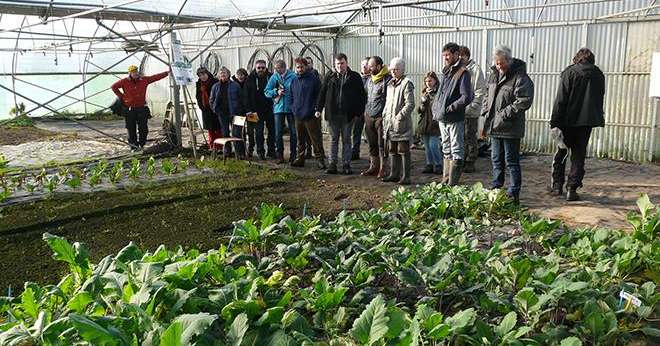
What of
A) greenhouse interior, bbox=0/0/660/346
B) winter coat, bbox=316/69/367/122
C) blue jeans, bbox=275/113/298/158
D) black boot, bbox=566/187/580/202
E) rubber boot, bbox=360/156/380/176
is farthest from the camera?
blue jeans, bbox=275/113/298/158

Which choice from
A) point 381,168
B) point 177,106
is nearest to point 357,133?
point 381,168

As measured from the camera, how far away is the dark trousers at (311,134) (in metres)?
8.22

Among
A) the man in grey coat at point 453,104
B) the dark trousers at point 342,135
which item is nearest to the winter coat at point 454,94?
the man in grey coat at point 453,104

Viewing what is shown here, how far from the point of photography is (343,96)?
7.62 metres

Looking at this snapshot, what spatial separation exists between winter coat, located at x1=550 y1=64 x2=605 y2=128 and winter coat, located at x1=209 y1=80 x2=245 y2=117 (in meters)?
5.13

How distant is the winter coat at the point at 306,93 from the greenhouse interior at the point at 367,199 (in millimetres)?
23

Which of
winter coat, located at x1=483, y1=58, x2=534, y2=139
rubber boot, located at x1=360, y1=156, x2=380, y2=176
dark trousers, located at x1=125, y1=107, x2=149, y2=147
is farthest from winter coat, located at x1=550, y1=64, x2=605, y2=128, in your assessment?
dark trousers, located at x1=125, y1=107, x2=149, y2=147

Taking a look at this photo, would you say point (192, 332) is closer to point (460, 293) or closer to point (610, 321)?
point (460, 293)

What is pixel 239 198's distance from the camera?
6449 mm

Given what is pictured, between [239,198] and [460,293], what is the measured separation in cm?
400

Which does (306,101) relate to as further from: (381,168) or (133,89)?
(133,89)

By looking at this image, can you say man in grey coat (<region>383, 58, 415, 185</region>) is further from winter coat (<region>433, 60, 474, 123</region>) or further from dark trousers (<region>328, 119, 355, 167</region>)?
dark trousers (<region>328, 119, 355, 167</region>)

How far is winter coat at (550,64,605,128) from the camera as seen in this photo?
19.1 feet

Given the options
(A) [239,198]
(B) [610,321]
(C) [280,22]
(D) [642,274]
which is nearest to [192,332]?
(B) [610,321]
